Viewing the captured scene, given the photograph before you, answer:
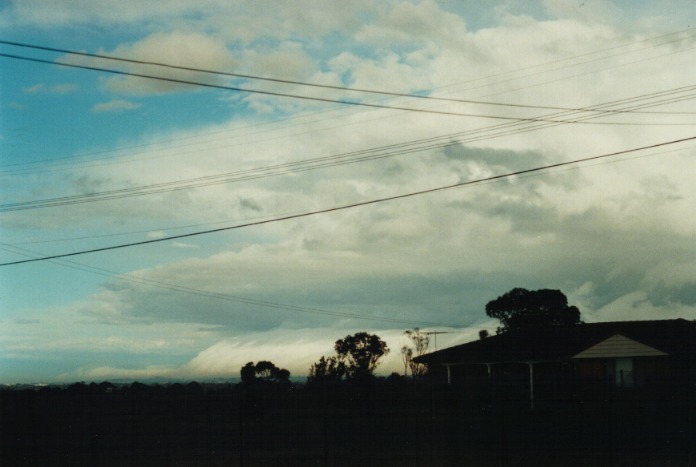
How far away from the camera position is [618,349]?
43312 millimetres

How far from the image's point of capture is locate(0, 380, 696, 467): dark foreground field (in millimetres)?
23484

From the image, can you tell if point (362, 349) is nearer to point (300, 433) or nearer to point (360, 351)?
point (360, 351)

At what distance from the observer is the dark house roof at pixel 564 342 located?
4444cm

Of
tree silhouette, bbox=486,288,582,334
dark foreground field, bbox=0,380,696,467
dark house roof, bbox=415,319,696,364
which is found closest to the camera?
dark foreground field, bbox=0,380,696,467

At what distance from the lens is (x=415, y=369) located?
237ft

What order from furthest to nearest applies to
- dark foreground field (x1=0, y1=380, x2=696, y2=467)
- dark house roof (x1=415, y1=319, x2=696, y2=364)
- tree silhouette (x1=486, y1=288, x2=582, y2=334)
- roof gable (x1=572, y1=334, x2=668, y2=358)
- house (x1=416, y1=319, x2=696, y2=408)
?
1. tree silhouette (x1=486, y1=288, x2=582, y2=334)
2. dark house roof (x1=415, y1=319, x2=696, y2=364)
3. roof gable (x1=572, y1=334, x2=668, y2=358)
4. house (x1=416, y1=319, x2=696, y2=408)
5. dark foreground field (x1=0, y1=380, x2=696, y2=467)

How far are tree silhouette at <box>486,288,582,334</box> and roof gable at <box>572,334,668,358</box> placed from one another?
32.9 metres

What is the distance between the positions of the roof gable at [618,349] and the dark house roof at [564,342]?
71 cm

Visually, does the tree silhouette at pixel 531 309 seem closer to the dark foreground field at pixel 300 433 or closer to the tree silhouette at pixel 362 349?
the tree silhouette at pixel 362 349

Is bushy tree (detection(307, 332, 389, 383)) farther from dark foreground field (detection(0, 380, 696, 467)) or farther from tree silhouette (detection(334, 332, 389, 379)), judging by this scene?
dark foreground field (detection(0, 380, 696, 467))

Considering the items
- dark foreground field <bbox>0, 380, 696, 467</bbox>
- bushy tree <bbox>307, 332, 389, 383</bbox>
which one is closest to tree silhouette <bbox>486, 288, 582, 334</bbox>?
bushy tree <bbox>307, 332, 389, 383</bbox>

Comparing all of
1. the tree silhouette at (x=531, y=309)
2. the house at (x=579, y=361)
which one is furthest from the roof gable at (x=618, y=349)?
the tree silhouette at (x=531, y=309)

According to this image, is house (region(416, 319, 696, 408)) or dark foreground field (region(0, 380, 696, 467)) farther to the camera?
house (region(416, 319, 696, 408))

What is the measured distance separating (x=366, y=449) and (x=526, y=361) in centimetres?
2312
